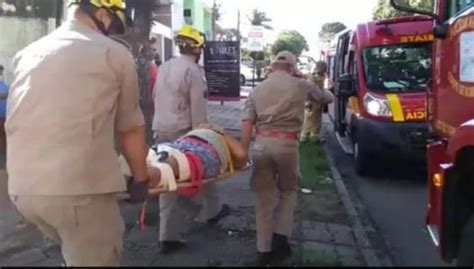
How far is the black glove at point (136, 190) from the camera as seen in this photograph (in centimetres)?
396

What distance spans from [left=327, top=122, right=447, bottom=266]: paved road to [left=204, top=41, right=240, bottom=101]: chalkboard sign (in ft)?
14.0

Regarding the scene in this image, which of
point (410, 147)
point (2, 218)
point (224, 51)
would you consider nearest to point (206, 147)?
point (2, 218)

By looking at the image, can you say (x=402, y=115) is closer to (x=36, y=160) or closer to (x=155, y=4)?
(x=155, y=4)

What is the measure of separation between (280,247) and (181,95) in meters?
1.58

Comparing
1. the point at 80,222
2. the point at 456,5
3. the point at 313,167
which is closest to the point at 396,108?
the point at 313,167

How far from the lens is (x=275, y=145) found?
657 centimetres

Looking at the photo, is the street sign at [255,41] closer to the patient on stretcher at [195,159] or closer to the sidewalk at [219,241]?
the sidewalk at [219,241]

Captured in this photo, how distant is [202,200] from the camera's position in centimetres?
790

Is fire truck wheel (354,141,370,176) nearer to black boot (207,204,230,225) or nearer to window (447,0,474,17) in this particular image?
black boot (207,204,230,225)

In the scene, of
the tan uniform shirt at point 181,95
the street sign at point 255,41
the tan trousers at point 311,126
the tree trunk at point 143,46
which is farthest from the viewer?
the street sign at point 255,41

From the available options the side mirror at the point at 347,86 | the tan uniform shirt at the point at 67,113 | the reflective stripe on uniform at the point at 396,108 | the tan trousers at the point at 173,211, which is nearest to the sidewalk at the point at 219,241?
the tan trousers at the point at 173,211

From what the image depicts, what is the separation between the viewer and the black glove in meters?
3.96

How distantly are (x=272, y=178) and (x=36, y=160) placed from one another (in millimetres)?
3271

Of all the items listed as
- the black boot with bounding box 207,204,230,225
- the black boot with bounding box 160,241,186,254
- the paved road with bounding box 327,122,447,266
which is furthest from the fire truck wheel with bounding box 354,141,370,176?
the black boot with bounding box 160,241,186,254
